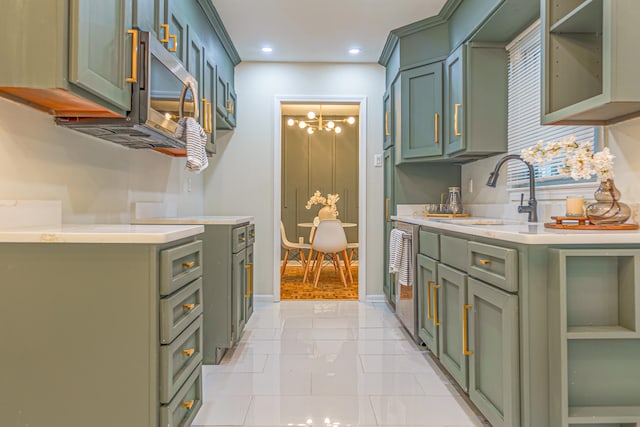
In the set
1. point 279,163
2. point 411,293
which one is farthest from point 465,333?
point 279,163

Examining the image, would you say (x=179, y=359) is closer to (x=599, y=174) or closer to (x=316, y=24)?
(x=599, y=174)

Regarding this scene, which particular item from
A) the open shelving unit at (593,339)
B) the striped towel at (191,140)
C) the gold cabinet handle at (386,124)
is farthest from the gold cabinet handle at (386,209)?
the open shelving unit at (593,339)

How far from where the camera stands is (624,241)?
1.27m

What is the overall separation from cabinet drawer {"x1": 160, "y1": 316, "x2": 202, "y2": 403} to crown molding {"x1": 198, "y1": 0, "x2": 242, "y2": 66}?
7.38ft

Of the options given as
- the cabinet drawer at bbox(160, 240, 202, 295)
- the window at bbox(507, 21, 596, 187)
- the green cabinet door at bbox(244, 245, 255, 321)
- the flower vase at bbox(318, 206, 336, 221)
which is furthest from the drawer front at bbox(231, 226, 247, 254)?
the flower vase at bbox(318, 206, 336, 221)

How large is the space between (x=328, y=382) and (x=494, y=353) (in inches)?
37.2

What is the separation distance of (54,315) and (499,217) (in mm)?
2642

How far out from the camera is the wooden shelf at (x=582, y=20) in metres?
1.49

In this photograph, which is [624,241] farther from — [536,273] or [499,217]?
[499,217]

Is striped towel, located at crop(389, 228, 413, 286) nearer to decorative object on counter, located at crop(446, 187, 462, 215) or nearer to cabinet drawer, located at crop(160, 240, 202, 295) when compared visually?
decorative object on counter, located at crop(446, 187, 462, 215)

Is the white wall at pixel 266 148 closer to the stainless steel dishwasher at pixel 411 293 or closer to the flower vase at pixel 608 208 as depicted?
the stainless steel dishwasher at pixel 411 293

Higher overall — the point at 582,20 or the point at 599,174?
the point at 582,20

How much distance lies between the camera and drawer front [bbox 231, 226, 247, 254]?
8.15 ft

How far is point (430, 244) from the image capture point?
7.75 feet
